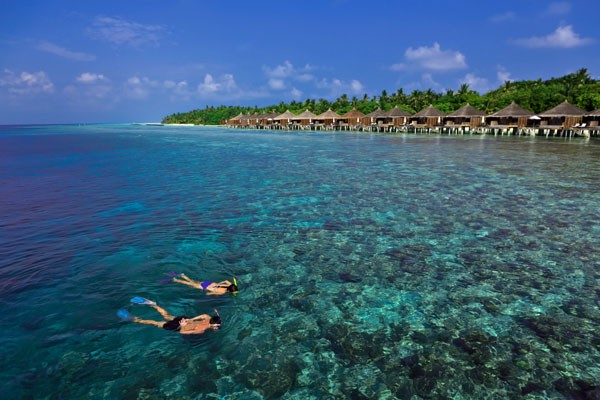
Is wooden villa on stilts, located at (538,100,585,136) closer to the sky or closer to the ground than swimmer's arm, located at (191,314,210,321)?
closer to the sky

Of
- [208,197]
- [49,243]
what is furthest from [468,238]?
[49,243]

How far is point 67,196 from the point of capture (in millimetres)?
14008

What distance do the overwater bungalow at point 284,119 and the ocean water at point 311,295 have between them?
2796 inches

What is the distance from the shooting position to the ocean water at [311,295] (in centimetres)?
426

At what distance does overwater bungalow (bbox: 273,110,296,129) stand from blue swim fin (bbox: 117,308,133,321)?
78.6m

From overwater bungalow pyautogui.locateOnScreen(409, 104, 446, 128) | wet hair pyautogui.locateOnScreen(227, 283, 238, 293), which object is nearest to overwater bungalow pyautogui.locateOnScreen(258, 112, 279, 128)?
overwater bungalow pyautogui.locateOnScreen(409, 104, 446, 128)

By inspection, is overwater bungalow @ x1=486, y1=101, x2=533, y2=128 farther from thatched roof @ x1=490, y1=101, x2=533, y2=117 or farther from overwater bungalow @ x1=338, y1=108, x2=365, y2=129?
overwater bungalow @ x1=338, y1=108, x2=365, y2=129

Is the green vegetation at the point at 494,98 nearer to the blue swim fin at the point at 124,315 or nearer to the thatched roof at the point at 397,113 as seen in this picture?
the thatched roof at the point at 397,113

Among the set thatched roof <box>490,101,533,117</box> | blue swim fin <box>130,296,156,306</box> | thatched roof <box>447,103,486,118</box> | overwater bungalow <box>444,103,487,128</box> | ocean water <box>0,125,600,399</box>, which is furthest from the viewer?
overwater bungalow <box>444,103,487,128</box>

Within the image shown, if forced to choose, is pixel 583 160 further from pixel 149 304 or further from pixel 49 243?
pixel 49 243

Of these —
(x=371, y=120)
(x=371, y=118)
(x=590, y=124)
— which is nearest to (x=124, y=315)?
(x=590, y=124)

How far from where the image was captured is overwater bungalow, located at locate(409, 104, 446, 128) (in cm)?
5586

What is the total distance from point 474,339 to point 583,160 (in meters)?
25.3

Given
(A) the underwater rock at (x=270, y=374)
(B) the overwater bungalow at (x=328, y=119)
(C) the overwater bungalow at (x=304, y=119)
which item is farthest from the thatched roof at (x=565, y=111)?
(A) the underwater rock at (x=270, y=374)
